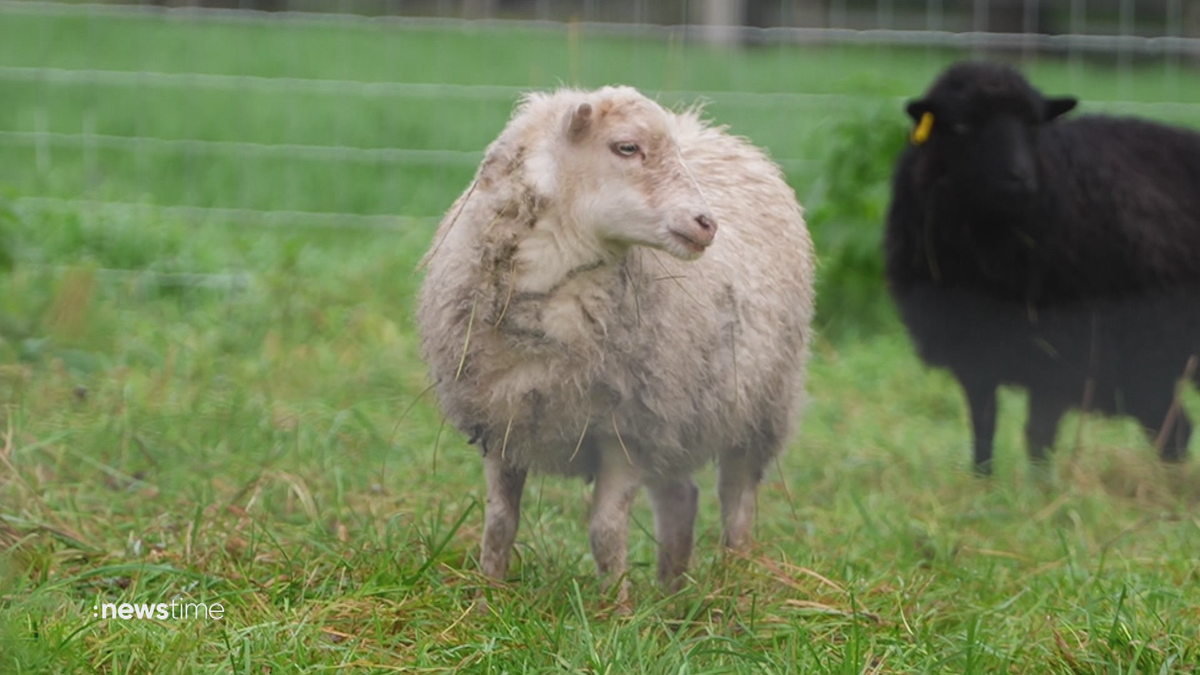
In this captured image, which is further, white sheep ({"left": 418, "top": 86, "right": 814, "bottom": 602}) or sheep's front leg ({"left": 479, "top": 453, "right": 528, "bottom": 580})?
sheep's front leg ({"left": 479, "top": 453, "right": 528, "bottom": 580})

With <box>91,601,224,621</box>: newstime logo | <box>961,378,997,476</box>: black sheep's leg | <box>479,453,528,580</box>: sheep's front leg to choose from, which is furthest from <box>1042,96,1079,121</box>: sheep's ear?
<box>91,601,224,621</box>: newstime logo

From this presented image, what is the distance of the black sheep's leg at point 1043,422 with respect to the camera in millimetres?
5363

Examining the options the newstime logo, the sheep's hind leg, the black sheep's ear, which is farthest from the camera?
the black sheep's ear

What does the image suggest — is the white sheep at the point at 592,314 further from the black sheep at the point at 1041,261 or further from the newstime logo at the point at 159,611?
the black sheep at the point at 1041,261

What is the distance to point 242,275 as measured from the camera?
6.22 m

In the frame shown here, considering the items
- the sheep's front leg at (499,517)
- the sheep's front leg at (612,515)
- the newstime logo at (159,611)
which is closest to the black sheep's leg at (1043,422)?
the sheep's front leg at (612,515)

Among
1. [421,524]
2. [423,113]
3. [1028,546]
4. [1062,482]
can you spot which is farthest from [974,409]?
[423,113]

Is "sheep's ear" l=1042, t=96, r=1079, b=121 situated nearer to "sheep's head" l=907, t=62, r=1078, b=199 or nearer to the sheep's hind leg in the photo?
"sheep's head" l=907, t=62, r=1078, b=199

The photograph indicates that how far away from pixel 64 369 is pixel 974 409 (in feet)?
10.6

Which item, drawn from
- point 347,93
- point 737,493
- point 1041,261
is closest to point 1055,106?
point 1041,261

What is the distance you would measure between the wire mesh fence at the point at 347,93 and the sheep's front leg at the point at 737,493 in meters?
3.08

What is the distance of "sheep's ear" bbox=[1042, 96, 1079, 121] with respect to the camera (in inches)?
208

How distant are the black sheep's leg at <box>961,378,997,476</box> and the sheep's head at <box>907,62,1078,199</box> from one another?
73 cm

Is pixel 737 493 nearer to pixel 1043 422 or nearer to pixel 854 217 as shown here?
pixel 1043 422
